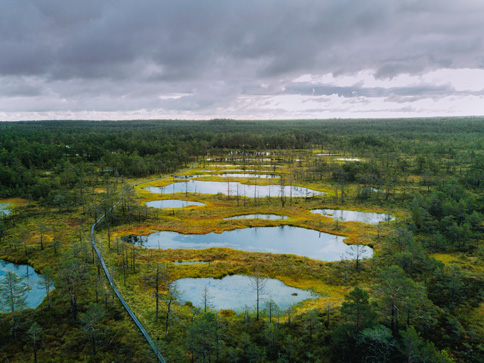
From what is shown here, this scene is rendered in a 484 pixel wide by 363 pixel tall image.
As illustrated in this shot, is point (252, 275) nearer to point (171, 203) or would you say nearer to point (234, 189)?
point (171, 203)

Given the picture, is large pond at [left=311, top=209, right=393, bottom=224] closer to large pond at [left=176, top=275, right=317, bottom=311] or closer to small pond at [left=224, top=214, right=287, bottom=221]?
small pond at [left=224, top=214, right=287, bottom=221]

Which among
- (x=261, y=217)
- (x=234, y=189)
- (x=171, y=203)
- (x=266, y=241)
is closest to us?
(x=266, y=241)

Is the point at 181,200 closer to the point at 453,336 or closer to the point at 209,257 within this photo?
the point at 209,257

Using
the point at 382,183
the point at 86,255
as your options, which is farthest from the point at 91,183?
the point at 382,183

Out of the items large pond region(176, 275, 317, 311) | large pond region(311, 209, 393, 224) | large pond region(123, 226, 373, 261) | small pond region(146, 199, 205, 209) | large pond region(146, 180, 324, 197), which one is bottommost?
large pond region(176, 275, 317, 311)

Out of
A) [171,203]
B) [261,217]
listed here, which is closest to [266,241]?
[261,217]

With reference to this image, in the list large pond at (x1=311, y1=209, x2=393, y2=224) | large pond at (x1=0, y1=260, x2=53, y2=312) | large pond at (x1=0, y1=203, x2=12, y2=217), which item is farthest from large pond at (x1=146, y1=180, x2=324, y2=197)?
large pond at (x1=0, y1=260, x2=53, y2=312)
